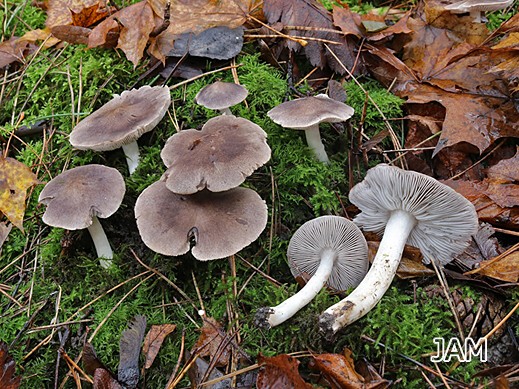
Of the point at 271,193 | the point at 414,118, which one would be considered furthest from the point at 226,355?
the point at 414,118

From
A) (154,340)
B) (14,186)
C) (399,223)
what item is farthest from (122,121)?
(399,223)

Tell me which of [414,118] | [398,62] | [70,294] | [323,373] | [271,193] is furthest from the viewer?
[398,62]

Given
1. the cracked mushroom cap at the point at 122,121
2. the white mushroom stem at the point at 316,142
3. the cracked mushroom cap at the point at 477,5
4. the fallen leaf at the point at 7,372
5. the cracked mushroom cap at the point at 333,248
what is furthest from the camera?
the cracked mushroom cap at the point at 477,5

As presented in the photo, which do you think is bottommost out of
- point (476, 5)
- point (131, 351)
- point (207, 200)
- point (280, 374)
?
point (131, 351)

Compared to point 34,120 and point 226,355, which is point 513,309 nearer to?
point 226,355

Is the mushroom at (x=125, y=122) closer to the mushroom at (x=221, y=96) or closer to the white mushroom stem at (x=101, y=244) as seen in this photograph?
the mushroom at (x=221, y=96)

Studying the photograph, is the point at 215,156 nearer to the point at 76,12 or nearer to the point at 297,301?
the point at 297,301

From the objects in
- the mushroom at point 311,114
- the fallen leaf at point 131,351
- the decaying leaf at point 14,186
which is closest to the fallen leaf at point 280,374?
the fallen leaf at point 131,351
